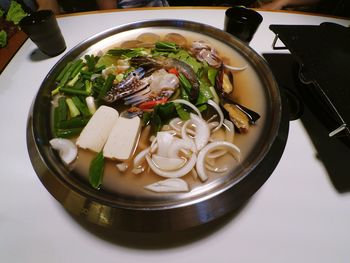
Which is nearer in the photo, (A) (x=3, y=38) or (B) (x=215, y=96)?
(B) (x=215, y=96)

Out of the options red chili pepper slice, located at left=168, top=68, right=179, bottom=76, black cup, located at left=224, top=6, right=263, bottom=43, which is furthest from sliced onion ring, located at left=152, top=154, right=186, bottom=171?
black cup, located at left=224, top=6, right=263, bottom=43

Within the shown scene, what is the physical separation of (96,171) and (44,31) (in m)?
1.27

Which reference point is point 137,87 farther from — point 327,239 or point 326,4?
point 326,4

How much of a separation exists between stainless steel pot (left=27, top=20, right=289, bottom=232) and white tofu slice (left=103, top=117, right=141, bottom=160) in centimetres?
18

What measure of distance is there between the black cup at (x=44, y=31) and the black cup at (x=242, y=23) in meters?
1.33

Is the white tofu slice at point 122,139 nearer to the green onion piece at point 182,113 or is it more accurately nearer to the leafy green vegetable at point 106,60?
the green onion piece at point 182,113

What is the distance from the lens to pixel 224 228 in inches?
37.7

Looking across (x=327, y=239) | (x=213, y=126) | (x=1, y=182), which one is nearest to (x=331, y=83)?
(x=213, y=126)

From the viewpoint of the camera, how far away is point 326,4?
114 inches

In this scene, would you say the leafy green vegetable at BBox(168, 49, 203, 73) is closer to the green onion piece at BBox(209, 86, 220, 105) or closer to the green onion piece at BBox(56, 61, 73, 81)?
the green onion piece at BBox(209, 86, 220, 105)

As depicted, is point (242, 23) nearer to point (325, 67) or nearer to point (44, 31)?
point (325, 67)

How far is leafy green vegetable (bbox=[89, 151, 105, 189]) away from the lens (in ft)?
3.09

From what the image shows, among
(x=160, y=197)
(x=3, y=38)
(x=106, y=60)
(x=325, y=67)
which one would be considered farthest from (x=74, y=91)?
(x=325, y=67)

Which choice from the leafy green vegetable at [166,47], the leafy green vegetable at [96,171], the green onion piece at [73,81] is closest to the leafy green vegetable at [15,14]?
the green onion piece at [73,81]
